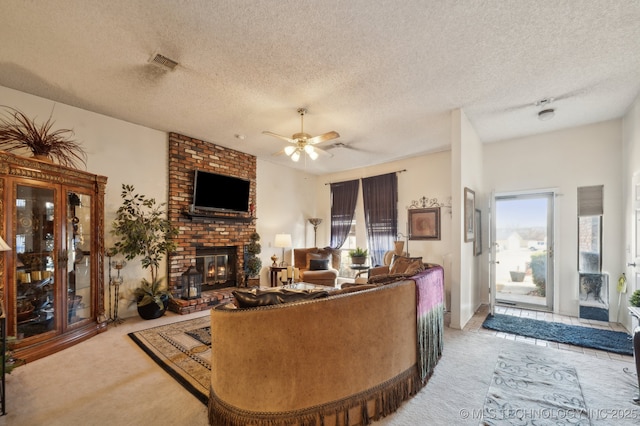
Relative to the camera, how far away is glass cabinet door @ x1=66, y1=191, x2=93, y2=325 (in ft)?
10.5

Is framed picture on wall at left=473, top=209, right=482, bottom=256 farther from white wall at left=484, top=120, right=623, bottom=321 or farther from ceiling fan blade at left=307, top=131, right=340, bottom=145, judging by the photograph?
ceiling fan blade at left=307, top=131, right=340, bottom=145

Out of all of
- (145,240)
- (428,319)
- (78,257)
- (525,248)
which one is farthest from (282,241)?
(525,248)

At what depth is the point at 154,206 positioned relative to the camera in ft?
14.7

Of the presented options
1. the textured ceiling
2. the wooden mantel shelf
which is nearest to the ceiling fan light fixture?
the textured ceiling

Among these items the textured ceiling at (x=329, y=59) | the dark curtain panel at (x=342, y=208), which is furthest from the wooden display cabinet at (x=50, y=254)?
the dark curtain panel at (x=342, y=208)

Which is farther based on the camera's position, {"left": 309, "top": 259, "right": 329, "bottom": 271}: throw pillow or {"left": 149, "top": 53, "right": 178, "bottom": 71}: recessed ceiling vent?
{"left": 309, "top": 259, "right": 329, "bottom": 271}: throw pillow

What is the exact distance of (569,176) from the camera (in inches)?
173

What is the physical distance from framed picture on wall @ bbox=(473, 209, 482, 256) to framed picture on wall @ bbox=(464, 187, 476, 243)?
259mm

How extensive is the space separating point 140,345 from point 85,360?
1.54ft

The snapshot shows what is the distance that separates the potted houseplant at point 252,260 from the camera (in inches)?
219

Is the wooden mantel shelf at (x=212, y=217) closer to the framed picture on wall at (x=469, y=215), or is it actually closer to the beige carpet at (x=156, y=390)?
the beige carpet at (x=156, y=390)

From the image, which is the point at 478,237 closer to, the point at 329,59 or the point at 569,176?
the point at 569,176

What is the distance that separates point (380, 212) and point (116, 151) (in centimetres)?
508

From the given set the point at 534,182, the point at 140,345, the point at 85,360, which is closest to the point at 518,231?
the point at 534,182
